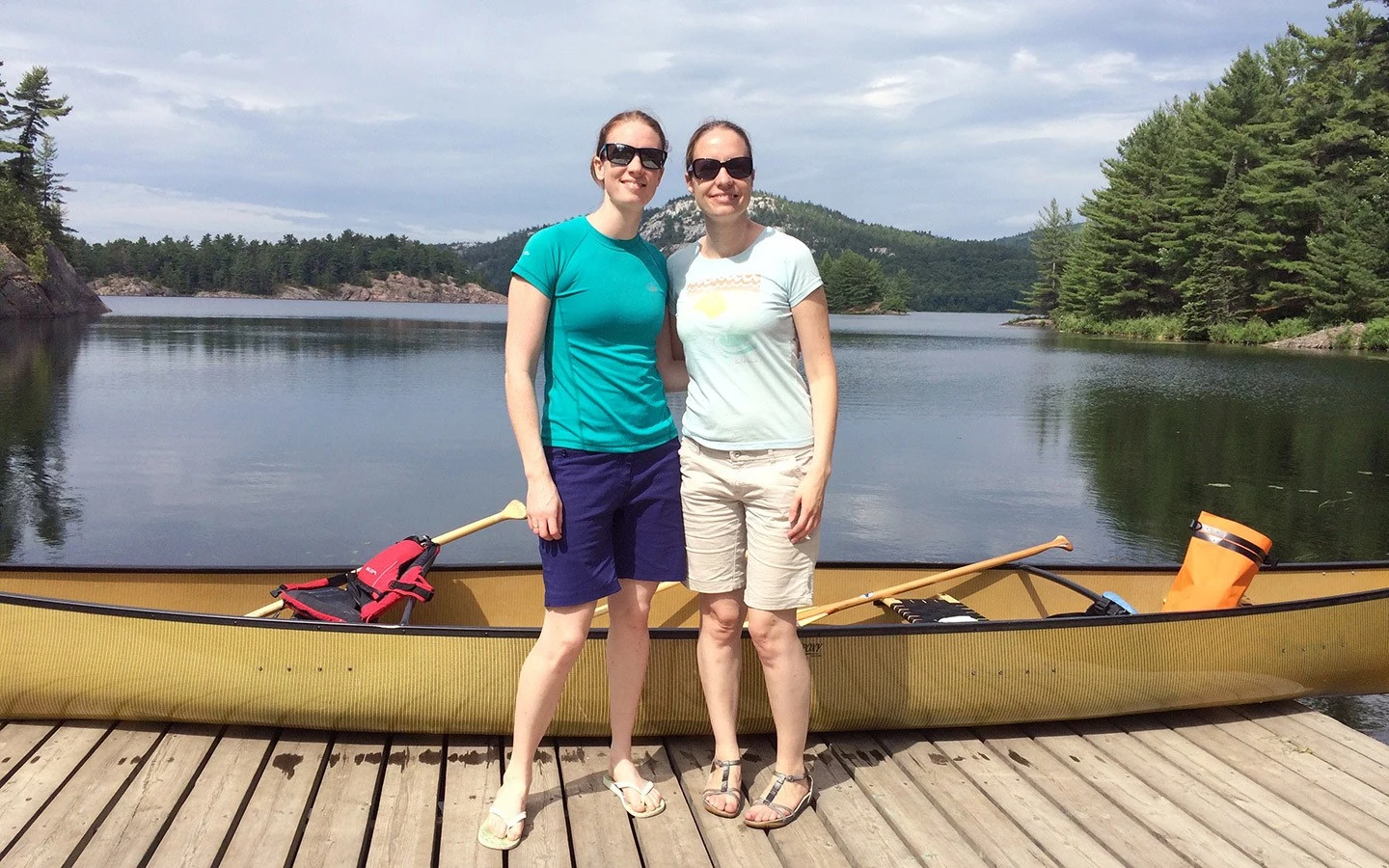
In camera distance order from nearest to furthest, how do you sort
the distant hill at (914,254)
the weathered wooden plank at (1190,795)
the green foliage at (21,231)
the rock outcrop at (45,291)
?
the weathered wooden plank at (1190,795) → the green foliage at (21,231) → the rock outcrop at (45,291) → the distant hill at (914,254)

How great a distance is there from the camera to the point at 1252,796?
3.35m

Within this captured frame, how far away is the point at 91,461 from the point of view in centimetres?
1352

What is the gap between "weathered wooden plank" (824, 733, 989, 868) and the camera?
291 centimetres

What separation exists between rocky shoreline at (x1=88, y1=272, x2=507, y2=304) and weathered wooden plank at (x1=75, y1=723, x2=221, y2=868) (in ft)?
466

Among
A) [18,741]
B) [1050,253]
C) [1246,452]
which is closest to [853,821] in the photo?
[18,741]

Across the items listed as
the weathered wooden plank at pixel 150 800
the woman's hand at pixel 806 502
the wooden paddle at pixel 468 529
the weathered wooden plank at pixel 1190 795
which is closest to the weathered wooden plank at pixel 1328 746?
the weathered wooden plank at pixel 1190 795

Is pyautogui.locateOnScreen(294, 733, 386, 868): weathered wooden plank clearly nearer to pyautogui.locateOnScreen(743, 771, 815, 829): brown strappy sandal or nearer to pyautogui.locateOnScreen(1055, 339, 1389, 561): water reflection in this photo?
pyautogui.locateOnScreen(743, 771, 815, 829): brown strappy sandal

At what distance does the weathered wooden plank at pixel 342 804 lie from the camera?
280cm

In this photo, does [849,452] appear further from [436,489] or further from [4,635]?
[4,635]

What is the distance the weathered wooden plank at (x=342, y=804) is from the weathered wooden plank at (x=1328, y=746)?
3283 millimetres

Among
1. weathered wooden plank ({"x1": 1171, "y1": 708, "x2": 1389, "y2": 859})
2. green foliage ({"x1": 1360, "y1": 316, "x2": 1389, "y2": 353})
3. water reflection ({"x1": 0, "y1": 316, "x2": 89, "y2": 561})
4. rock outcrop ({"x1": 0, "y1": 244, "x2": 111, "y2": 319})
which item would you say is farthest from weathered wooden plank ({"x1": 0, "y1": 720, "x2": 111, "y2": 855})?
rock outcrop ({"x1": 0, "y1": 244, "x2": 111, "y2": 319})

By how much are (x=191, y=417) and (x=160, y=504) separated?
25.9 feet

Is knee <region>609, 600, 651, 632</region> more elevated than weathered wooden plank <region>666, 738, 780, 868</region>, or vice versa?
knee <region>609, 600, 651, 632</region>

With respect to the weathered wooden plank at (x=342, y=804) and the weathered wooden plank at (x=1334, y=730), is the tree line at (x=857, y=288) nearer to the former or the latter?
the weathered wooden plank at (x=1334, y=730)
